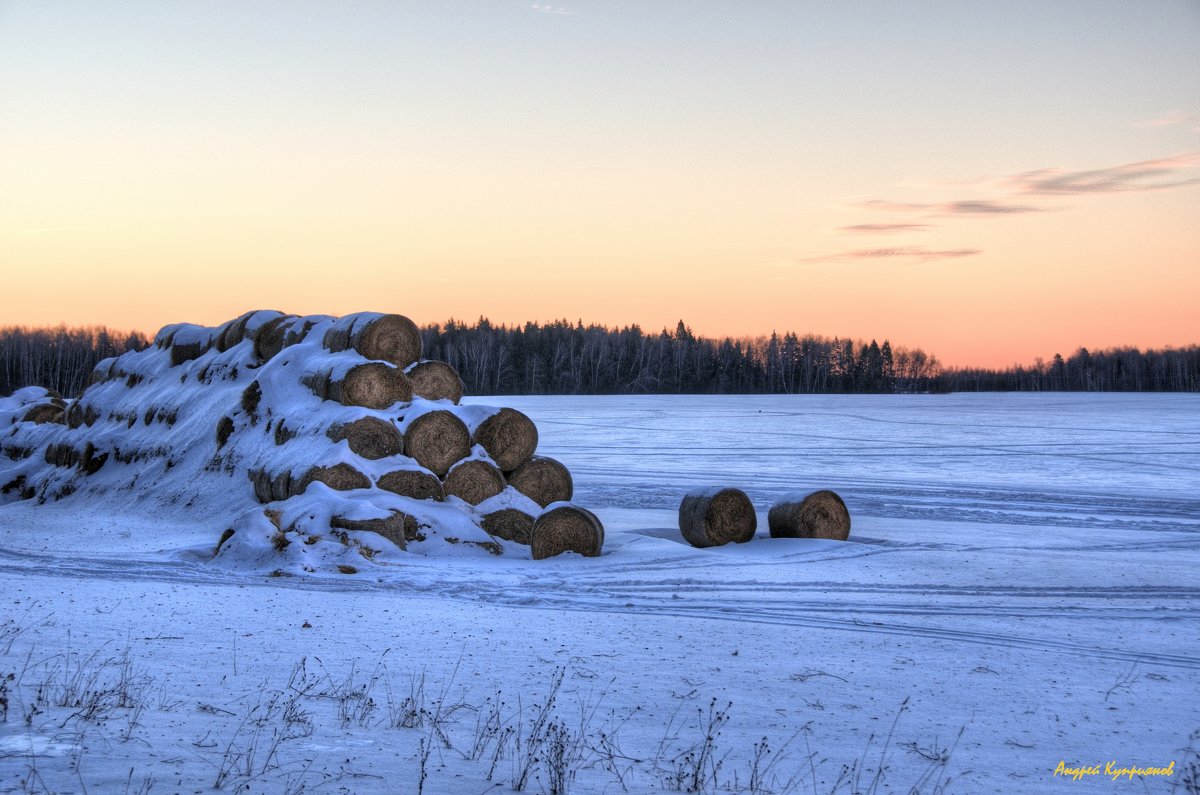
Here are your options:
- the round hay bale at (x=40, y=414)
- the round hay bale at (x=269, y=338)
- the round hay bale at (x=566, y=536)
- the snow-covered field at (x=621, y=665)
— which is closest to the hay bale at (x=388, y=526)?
the snow-covered field at (x=621, y=665)

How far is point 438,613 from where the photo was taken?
32.4 feet

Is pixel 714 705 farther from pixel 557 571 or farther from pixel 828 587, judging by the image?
pixel 557 571

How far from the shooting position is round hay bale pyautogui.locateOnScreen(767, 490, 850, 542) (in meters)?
14.9

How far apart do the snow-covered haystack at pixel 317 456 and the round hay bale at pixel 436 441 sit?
0.7 inches

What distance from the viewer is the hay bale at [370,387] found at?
1656 cm

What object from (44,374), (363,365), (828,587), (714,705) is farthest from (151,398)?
(44,374)

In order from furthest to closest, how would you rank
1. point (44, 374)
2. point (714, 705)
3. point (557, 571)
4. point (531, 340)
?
point (531, 340) → point (44, 374) → point (557, 571) → point (714, 705)

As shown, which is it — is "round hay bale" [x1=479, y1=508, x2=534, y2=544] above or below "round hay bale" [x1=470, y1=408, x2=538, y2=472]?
below

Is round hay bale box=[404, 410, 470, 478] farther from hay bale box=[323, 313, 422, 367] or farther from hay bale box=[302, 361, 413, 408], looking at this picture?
hay bale box=[323, 313, 422, 367]

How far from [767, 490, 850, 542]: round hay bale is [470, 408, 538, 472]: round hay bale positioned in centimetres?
415

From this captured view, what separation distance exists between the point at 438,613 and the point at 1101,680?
233 inches

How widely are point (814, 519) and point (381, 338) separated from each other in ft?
27.0

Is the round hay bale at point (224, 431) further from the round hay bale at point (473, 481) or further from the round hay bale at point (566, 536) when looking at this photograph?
the round hay bale at point (566, 536)

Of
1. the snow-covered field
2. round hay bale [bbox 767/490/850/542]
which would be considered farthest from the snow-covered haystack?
round hay bale [bbox 767/490/850/542]
